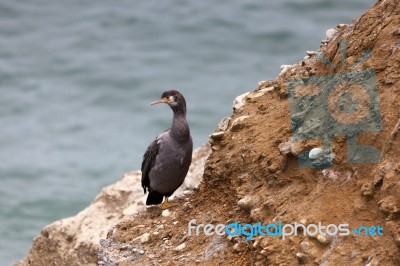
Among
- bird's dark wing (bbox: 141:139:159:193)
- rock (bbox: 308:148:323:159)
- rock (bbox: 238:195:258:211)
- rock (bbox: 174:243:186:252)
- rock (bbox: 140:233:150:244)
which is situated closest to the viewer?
rock (bbox: 308:148:323:159)

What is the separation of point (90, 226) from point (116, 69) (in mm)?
14280

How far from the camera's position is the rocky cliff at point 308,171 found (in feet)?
26.0

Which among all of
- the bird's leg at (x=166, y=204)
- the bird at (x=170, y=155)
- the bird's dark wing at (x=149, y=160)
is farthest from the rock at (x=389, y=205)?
the bird's dark wing at (x=149, y=160)

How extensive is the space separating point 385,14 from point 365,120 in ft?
3.55

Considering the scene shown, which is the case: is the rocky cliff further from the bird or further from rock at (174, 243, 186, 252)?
the bird

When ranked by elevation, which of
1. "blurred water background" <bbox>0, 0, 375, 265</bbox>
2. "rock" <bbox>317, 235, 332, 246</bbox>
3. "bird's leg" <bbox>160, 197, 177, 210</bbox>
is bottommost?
"rock" <bbox>317, 235, 332, 246</bbox>

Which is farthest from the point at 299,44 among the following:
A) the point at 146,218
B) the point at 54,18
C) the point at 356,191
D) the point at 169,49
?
the point at 356,191

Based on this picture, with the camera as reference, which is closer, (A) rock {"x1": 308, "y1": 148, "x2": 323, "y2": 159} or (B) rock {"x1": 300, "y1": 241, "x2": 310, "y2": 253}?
(B) rock {"x1": 300, "y1": 241, "x2": 310, "y2": 253}

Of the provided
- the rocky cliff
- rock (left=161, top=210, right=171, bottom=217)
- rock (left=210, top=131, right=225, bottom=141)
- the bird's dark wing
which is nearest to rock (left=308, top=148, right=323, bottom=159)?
the rocky cliff

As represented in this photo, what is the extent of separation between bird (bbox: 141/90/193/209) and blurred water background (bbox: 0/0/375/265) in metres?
12.6

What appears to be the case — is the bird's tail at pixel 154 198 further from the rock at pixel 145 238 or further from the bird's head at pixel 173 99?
the rock at pixel 145 238

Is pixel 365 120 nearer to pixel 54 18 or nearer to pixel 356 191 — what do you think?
pixel 356 191

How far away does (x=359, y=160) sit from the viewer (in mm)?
8258

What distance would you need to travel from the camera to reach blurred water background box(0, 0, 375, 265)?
24.5 metres
